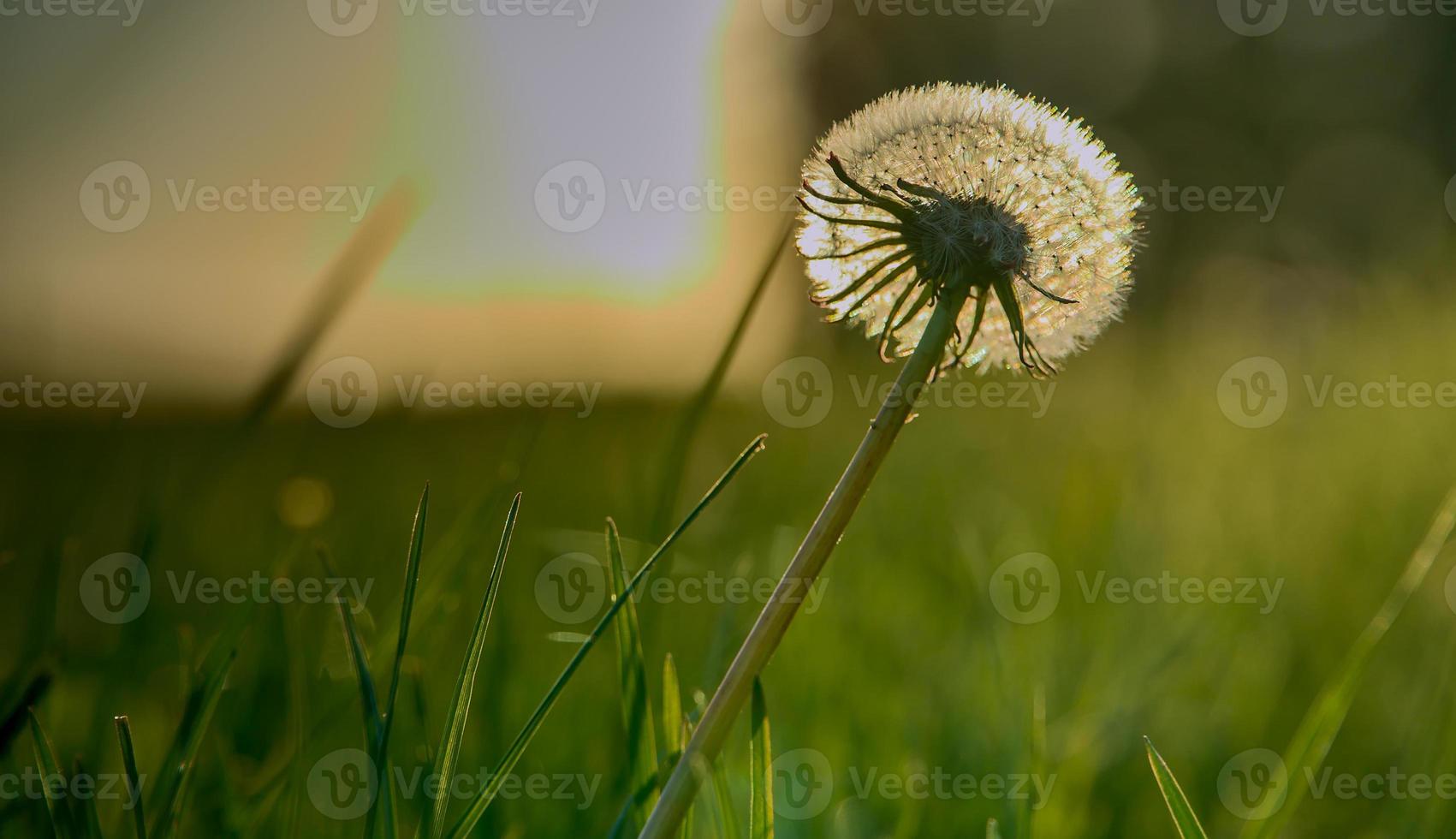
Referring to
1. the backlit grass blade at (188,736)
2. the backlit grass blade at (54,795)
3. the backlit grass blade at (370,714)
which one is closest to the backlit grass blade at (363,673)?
the backlit grass blade at (370,714)

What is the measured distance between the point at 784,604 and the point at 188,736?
821 mm

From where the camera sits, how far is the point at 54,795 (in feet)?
3.68

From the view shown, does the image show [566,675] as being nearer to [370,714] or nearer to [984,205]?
[370,714]

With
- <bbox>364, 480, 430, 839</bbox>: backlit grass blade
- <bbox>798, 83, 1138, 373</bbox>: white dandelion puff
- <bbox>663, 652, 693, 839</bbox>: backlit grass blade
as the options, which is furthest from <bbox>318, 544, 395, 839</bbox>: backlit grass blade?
<bbox>798, 83, 1138, 373</bbox>: white dandelion puff

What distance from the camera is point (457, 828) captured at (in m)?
1.08

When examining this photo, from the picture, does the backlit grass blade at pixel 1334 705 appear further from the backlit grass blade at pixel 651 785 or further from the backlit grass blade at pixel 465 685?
the backlit grass blade at pixel 465 685

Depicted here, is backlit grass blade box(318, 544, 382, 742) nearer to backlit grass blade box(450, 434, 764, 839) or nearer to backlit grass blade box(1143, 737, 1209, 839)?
backlit grass blade box(450, 434, 764, 839)

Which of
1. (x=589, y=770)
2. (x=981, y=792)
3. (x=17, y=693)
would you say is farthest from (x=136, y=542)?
(x=981, y=792)

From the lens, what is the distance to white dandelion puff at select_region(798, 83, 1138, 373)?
3.88 feet

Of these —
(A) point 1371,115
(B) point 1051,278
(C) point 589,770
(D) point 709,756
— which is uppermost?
(A) point 1371,115

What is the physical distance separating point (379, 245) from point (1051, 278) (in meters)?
1.12

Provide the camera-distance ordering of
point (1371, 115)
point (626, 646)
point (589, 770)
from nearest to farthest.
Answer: point (626, 646), point (589, 770), point (1371, 115)

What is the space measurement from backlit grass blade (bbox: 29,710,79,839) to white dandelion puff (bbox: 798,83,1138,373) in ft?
3.55

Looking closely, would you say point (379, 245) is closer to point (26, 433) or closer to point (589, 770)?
point (589, 770)
